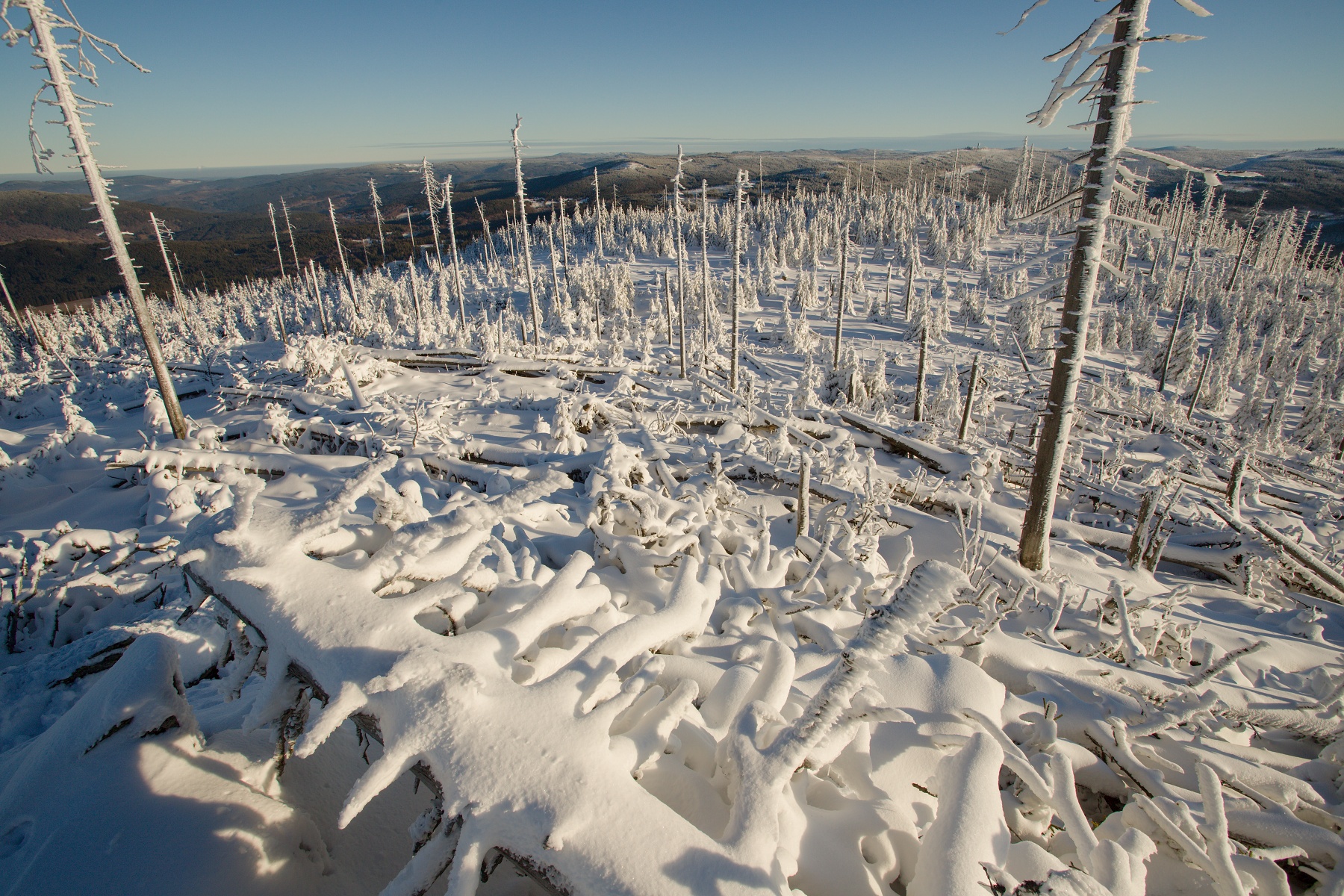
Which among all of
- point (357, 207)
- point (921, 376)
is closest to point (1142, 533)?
point (921, 376)

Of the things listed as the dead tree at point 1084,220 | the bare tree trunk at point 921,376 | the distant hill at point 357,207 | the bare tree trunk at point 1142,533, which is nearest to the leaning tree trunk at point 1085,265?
the dead tree at point 1084,220

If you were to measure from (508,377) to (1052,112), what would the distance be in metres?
16.5

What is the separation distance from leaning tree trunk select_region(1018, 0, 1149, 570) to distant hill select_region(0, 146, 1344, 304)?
40.2 meters

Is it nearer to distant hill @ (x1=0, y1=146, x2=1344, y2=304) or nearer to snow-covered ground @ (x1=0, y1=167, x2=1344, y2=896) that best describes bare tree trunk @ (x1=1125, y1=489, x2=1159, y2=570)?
snow-covered ground @ (x1=0, y1=167, x2=1344, y2=896)

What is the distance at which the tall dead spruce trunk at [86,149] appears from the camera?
9859 millimetres

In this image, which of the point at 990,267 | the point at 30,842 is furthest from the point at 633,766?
the point at 990,267

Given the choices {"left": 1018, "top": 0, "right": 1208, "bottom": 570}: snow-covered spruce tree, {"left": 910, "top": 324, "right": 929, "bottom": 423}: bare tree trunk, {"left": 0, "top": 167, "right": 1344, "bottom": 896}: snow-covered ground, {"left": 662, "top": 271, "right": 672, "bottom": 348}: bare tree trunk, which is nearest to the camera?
{"left": 0, "top": 167, "right": 1344, "bottom": 896}: snow-covered ground

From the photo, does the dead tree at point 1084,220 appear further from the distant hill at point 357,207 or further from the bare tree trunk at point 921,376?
the distant hill at point 357,207

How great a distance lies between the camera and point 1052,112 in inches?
226

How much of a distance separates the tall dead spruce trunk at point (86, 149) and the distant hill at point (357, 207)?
27711mm

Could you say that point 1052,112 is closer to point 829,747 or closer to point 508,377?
point 829,747

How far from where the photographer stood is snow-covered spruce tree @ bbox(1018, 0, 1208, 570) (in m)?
5.21

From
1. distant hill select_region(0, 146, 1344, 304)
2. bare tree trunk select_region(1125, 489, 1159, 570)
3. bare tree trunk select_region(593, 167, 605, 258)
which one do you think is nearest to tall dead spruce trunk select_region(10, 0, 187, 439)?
bare tree trunk select_region(1125, 489, 1159, 570)

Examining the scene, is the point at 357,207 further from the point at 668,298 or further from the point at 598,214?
the point at 668,298
